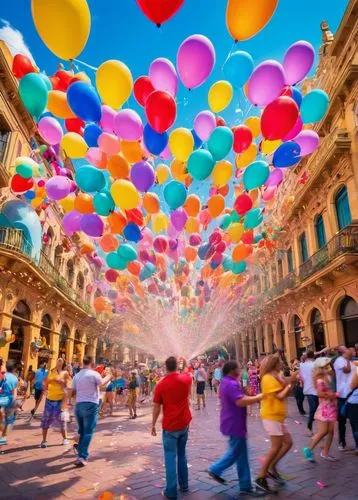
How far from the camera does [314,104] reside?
6.60m

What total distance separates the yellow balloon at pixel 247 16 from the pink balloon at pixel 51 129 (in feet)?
11.9

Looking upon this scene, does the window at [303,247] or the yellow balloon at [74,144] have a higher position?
the window at [303,247]

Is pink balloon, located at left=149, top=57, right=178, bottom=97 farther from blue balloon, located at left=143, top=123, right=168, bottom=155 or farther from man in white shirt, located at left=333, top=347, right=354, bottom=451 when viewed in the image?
man in white shirt, located at left=333, top=347, right=354, bottom=451

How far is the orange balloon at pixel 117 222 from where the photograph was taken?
7339 millimetres

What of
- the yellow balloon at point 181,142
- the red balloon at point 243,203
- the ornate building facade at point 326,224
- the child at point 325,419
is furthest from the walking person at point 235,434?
the ornate building facade at point 326,224

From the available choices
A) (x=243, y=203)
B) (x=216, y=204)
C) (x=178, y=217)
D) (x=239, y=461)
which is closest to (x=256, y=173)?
(x=243, y=203)

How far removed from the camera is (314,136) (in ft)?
22.9

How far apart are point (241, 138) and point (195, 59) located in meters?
1.71

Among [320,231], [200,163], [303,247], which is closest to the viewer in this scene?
[200,163]

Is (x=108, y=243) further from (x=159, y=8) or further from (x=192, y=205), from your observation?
(x=159, y=8)

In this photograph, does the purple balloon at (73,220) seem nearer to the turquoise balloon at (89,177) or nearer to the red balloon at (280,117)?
the turquoise balloon at (89,177)

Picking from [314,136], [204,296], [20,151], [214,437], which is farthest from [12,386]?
[20,151]

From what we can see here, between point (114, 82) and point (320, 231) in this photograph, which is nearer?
point (114, 82)

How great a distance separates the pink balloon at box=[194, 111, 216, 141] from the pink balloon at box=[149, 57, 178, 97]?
850 millimetres
